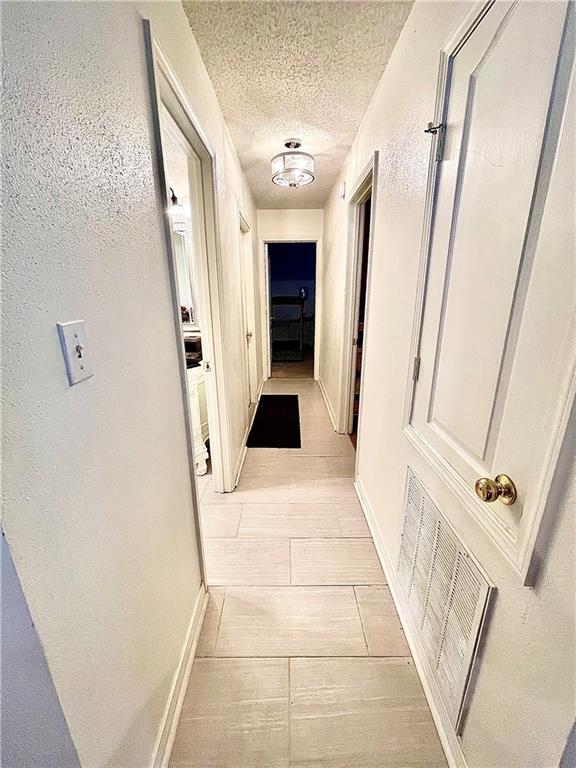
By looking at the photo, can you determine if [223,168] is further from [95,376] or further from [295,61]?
[95,376]

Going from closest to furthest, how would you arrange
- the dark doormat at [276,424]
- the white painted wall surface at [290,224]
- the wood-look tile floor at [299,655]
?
1. the wood-look tile floor at [299,655]
2. the dark doormat at [276,424]
3. the white painted wall surface at [290,224]

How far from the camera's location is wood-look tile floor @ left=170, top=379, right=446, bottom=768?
97 cm

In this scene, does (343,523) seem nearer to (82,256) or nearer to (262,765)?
(262,765)

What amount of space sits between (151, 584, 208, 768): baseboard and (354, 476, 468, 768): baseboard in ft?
2.87

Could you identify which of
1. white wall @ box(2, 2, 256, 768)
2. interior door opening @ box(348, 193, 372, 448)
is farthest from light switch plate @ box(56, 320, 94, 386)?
interior door opening @ box(348, 193, 372, 448)

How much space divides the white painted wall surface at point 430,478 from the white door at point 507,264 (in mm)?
70

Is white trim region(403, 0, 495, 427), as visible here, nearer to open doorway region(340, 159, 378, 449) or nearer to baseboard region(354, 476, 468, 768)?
baseboard region(354, 476, 468, 768)

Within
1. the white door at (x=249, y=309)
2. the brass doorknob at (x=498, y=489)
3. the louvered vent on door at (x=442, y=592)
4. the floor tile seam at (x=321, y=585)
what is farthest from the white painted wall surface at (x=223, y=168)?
the brass doorknob at (x=498, y=489)

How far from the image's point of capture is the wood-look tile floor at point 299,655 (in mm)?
971

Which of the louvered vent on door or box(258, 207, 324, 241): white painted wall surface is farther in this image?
box(258, 207, 324, 241): white painted wall surface

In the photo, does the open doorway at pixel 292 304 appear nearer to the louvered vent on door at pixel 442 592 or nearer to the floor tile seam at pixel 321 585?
the floor tile seam at pixel 321 585

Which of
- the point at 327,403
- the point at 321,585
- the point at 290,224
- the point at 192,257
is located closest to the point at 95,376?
the point at 321,585

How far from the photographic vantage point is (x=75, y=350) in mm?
567

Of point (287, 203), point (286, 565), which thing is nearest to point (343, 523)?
point (286, 565)
